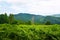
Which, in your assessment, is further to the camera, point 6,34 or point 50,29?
point 50,29

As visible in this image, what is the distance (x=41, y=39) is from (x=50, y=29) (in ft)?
4.84

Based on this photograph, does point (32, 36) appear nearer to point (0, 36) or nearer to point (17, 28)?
point (17, 28)

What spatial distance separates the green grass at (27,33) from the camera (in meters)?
12.2

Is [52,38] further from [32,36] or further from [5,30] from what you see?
[5,30]

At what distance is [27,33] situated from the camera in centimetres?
1250

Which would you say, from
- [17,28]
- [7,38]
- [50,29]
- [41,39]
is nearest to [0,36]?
[7,38]

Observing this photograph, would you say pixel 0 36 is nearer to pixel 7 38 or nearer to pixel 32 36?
pixel 7 38

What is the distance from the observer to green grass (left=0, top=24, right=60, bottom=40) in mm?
12195

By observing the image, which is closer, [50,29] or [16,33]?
[16,33]

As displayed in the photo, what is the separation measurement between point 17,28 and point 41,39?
178 centimetres

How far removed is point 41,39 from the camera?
41.8 feet

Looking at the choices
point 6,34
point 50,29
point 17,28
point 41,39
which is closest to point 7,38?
point 6,34

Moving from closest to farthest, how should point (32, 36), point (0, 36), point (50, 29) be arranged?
point (0, 36) < point (32, 36) < point (50, 29)

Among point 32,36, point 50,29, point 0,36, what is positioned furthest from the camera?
point 50,29
